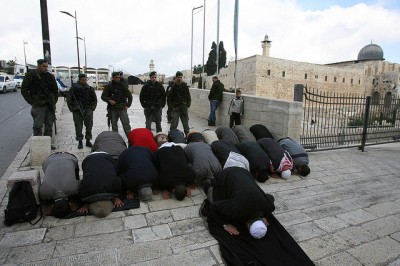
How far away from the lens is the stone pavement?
268cm

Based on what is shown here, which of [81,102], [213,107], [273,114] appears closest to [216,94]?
[213,107]

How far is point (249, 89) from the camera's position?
3650 cm

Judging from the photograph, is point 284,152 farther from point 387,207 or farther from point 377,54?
point 377,54

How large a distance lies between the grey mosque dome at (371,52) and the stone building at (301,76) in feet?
5.27

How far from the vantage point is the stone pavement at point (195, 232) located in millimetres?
2680

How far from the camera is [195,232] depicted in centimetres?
316

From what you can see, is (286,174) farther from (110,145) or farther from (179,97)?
(179,97)

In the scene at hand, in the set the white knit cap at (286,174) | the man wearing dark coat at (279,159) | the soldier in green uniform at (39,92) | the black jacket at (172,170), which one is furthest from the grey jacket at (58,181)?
the white knit cap at (286,174)

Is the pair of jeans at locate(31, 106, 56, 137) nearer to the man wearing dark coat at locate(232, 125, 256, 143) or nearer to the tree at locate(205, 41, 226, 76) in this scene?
the man wearing dark coat at locate(232, 125, 256, 143)

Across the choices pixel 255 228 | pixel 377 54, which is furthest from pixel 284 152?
pixel 377 54

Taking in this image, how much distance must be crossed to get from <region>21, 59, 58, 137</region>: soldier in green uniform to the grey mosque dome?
206 feet

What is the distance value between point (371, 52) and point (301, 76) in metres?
26.8

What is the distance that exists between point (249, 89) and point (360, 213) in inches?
1329

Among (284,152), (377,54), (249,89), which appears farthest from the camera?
(377,54)
